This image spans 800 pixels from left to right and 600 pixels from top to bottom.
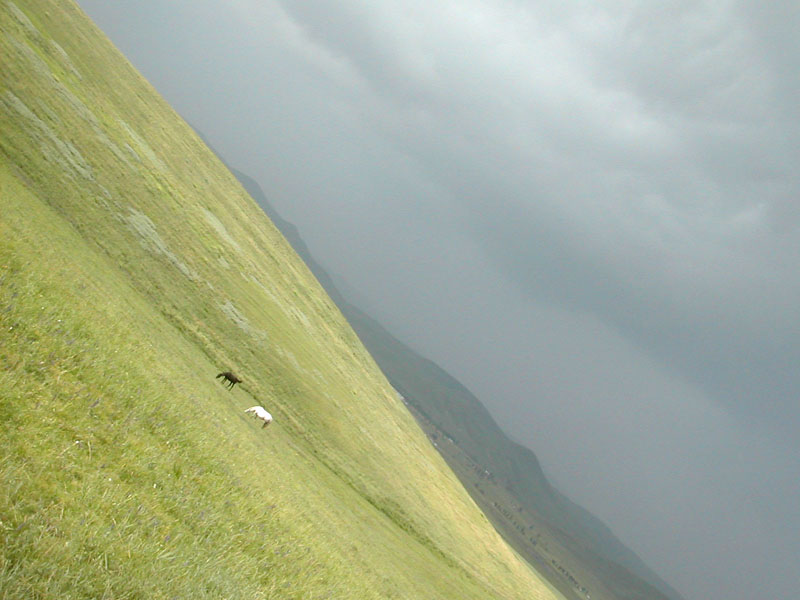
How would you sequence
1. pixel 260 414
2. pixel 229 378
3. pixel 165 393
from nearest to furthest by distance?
pixel 165 393 → pixel 260 414 → pixel 229 378

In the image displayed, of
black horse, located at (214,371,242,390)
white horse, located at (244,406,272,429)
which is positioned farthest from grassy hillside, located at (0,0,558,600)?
white horse, located at (244,406,272,429)

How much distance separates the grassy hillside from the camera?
8594 mm

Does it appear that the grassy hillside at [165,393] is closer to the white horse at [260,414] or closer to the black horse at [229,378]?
the black horse at [229,378]

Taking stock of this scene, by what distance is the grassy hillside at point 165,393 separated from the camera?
8.59 metres

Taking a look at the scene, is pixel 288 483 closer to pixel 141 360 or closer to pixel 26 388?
pixel 141 360

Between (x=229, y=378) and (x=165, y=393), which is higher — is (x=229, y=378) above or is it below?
below

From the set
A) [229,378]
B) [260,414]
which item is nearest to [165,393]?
[260,414]

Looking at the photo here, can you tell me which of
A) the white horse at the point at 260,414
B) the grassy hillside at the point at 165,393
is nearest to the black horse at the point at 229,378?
the grassy hillside at the point at 165,393

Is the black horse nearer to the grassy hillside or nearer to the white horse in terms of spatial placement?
the grassy hillside

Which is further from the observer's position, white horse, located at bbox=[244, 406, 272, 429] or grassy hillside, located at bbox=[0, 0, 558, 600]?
→ white horse, located at bbox=[244, 406, 272, 429]

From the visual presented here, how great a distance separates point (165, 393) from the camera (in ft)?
→ 56.3

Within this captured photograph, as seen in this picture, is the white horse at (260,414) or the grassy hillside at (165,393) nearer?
the grassy hillside at (165,393)

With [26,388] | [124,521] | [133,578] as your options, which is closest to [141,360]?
[26,388]

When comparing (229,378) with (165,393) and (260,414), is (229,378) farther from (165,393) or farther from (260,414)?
(165,393)
